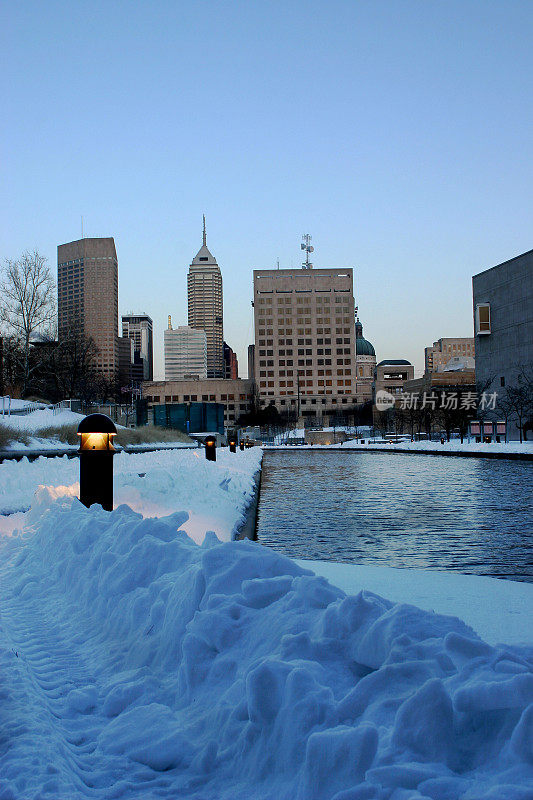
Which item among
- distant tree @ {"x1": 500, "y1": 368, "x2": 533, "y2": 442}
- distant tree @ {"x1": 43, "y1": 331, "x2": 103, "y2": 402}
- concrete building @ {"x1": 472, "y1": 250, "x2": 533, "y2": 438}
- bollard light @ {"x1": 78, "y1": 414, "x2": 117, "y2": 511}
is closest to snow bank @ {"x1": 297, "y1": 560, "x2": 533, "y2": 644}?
bollard light @ {"x1": 78, "y1": 414, "x2": 117, "y2": 511}

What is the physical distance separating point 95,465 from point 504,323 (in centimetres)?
5988

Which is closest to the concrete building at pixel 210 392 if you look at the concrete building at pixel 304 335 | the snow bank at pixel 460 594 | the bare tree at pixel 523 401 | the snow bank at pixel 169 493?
the concrete building at pixel 304 335

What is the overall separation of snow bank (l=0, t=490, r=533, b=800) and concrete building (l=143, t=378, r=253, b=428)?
166 m

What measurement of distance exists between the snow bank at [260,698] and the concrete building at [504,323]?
5902 cm

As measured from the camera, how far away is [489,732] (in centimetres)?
221

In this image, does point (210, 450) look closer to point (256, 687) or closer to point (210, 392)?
point (256, 687)

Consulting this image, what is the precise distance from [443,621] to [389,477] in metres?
17.9

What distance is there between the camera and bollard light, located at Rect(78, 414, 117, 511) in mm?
8859

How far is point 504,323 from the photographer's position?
2479 inches

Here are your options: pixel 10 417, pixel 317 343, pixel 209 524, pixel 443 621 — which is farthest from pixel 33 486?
pixel 317 343

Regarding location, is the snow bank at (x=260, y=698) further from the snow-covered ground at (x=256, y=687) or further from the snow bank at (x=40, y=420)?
the snow bank at (x=40, y=420)

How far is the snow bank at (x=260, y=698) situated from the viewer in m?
2.15

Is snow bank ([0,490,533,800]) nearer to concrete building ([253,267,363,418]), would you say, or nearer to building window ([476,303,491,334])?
building window ([476,303,491,334])

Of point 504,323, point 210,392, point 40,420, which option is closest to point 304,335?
point 210,392
